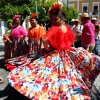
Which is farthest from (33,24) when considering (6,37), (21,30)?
(6,37)

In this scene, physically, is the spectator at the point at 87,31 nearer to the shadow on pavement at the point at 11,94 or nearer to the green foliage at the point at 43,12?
the shadow on pavement at the point at 11,94

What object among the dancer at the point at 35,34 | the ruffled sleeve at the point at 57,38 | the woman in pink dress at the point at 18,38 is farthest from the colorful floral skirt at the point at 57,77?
the woman in pink dress at the point at 18,38

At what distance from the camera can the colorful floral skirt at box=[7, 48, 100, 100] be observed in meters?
3.25

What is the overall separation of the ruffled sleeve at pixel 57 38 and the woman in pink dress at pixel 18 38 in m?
2.44

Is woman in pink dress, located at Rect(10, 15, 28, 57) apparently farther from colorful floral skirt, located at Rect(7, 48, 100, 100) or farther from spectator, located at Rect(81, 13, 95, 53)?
colorful floral skirt, located at Rect(7, 48, 100, 100)

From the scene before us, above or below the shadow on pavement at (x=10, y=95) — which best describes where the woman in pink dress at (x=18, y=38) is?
above

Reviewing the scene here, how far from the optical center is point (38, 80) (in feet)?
11.1

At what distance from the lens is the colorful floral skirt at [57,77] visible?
325cm

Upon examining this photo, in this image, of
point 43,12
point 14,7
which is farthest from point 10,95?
point 43,12

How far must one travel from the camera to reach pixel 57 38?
3.43 meters

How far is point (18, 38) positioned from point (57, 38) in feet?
8.74

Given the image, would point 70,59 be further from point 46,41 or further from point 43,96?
point 43,96

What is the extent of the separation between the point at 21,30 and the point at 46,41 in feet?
8.37

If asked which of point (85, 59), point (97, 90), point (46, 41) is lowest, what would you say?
point (97, 90)
